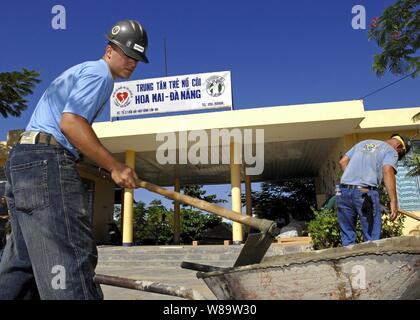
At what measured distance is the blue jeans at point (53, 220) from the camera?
1672 millimetres

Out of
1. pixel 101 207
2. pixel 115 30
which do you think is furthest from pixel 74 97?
pixel 101 207

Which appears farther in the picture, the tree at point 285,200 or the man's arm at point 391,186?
the tree at point 285,200

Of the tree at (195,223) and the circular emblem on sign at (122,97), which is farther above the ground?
the circular emblem on sign at (122,97)

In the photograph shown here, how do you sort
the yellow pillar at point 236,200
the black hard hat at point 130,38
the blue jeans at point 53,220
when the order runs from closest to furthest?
the blue jeans at point 53,220 → the black hard hat at point 130,38 → the yellow pillar at point 236,200

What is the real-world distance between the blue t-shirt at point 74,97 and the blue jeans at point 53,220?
0.51 ft

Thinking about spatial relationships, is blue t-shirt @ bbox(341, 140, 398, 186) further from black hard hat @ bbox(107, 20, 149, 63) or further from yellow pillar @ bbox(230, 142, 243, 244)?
yellow pillar @ bbox(230, 142, 243, 244)

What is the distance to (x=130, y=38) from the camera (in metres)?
2.12

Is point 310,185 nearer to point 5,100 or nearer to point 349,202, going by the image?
point 5,100

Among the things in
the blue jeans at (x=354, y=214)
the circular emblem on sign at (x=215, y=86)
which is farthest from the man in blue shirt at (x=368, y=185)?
the circular emblem on sign at (x=215, y=86)

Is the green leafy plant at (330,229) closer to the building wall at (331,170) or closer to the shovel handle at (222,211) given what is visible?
the building wall at (331,170)

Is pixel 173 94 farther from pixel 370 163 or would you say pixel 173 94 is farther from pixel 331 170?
pixel 370 163

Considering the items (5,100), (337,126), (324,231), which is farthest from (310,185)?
(5,100)

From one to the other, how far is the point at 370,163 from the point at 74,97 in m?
3.53
